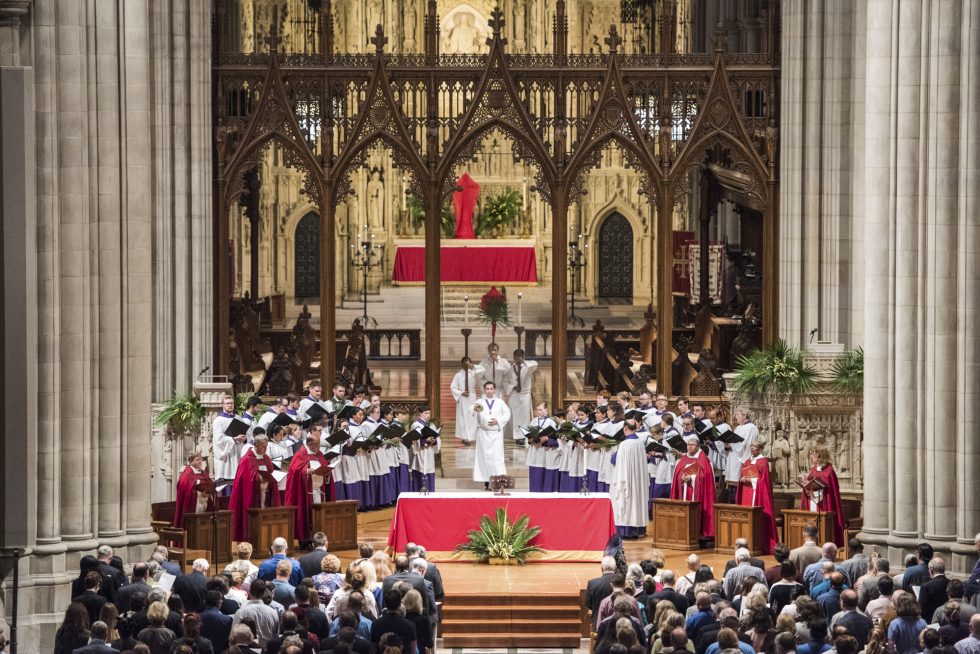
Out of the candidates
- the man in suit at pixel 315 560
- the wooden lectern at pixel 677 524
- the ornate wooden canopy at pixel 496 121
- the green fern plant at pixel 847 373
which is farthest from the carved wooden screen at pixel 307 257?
the man in suit at pixel 315 560

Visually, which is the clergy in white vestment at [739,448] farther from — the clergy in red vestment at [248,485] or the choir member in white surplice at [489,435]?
the clergy in red vestment at [248,485]

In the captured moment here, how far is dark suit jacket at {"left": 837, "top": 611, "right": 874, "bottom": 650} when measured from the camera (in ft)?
45.0

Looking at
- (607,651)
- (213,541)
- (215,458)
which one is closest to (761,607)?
(607,651)

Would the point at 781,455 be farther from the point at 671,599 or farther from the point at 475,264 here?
the point at 475,264

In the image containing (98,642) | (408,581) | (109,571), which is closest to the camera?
(98,642)

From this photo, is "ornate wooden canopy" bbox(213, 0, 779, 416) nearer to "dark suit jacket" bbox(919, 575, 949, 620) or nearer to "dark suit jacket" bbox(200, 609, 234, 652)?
"dark suit jacket" bbox(919, 575, 949, 620)

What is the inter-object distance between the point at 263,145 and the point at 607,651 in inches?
618

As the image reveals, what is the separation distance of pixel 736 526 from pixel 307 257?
22667 mm

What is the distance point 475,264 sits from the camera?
38.7 metres

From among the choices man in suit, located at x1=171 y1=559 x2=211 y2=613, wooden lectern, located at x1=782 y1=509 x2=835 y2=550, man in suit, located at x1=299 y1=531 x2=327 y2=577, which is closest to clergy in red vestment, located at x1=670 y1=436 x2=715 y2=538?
wooden lectern, located at x1=782 y1=509 x2=835 y2=550

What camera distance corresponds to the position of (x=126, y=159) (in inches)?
754

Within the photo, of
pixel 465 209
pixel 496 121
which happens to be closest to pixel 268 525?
pixel 496 121

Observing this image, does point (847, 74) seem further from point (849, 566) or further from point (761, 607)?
point (761, 607)

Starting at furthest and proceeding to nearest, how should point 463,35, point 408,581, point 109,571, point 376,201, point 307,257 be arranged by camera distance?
point 307,257 → point 463,35 → point 376,201 → point 109,571 → point 408,581
